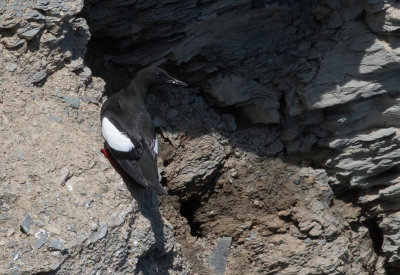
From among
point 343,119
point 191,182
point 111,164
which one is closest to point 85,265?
point 111,164

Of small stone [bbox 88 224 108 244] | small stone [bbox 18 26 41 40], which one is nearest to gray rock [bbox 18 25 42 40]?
small stone [bbox 18 26 41 40]

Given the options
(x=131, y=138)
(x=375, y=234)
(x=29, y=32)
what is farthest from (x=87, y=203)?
(x=375, y=234)

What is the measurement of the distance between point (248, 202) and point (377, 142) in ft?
5.04

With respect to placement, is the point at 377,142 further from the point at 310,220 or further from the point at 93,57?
the point at 93,57

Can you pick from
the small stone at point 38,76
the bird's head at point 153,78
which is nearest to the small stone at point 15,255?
the small stone at point 38,76

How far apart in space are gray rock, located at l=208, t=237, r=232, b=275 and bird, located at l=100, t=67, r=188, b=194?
1.98m

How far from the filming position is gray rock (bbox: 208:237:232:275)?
24.5 ft

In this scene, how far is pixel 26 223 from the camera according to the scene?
5090mm

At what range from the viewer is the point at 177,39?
7.28 m

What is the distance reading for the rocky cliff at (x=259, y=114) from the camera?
275 inches

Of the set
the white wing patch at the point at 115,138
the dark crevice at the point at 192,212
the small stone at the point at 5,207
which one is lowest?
the dark crevice at the point at 192,212

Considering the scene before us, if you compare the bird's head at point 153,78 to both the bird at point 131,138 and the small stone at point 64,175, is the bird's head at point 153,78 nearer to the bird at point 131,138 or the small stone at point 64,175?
the bird at point 131,138

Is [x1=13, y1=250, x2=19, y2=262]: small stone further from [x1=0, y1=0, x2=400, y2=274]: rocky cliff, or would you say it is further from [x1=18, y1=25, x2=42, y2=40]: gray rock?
[x1=18, y1=25, x2=42, y2=40]: gray rock

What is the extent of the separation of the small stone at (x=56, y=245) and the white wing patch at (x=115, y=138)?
2.79 ft
